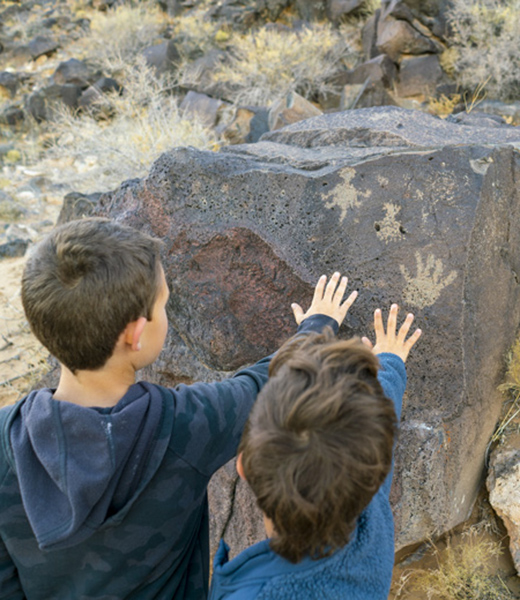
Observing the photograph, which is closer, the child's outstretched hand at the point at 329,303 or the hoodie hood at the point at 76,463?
the hoodie hood at the point at 76,463

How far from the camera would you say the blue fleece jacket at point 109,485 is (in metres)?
1.11

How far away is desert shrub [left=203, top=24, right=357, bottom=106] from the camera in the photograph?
27.2 feet

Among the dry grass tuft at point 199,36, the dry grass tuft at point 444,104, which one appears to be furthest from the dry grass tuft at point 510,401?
the dry grass tuft at point 199,36

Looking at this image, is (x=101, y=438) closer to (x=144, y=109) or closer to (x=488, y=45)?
(x=144, y=109)

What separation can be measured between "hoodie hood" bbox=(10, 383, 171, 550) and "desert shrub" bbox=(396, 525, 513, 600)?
1423 mm

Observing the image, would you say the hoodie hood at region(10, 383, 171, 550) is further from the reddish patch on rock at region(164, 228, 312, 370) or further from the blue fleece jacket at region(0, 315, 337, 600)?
the reddish patch on rock at region(164, 228, 312, 370)

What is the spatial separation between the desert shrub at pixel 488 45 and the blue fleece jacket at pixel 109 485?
6721 millimetres

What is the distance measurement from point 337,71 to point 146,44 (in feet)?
18.5

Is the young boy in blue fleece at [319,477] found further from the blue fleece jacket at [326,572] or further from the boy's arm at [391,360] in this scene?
the boy's arm at [391,360]

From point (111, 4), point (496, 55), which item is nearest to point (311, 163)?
point (496, 55)

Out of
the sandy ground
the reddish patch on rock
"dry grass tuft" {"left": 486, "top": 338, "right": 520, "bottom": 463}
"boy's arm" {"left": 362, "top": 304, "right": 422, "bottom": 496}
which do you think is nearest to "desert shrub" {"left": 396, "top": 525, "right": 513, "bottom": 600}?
"dry grass tuft" {"left": 486, "top": 338, "right": 520, "bottom": 463}

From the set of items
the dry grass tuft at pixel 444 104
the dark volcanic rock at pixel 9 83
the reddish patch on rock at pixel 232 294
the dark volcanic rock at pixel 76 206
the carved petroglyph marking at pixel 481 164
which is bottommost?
the dark volcanic rock at pixel 9 83

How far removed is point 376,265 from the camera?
1.99 meters

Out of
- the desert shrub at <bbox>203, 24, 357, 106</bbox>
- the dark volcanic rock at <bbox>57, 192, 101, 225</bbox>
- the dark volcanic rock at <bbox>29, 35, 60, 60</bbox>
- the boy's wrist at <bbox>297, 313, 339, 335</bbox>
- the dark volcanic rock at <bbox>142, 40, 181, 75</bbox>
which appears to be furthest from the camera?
the dark volcanic rock at <bbox>29, 35, 60, 60</bbox>
